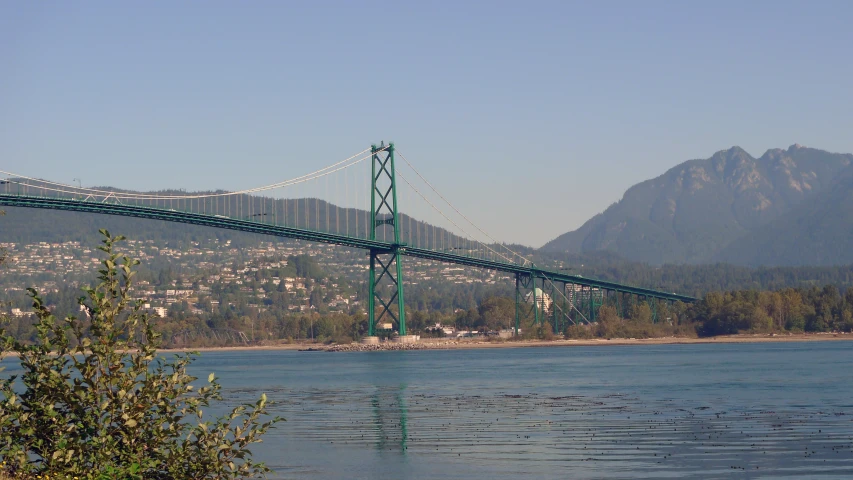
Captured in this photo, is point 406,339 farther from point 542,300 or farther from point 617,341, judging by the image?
point 542,300

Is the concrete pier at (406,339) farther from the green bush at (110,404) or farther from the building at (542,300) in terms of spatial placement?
the green bush at (110,404)

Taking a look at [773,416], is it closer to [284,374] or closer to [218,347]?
[284,374]

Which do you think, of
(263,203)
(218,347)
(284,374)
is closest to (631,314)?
(218,347)

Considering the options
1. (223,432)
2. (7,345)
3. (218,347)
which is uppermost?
(7,345)

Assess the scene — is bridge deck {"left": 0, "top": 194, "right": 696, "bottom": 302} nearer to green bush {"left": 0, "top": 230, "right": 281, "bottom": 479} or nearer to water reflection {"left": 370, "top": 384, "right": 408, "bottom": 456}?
water reflection {"left": 370, "top": 384, "right": 408, "bottom": 456}

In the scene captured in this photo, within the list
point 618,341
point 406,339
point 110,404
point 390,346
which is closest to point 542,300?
point 618,341

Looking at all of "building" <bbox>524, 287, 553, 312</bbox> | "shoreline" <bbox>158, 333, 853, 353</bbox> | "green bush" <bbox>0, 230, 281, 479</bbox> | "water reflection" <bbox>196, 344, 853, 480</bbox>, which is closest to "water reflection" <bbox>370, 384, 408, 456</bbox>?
"water reflection" <bbox>196, 344, 853, 480</bbox>
